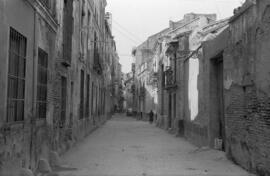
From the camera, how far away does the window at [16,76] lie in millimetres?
7387

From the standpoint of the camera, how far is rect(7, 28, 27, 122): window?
7.39 metres

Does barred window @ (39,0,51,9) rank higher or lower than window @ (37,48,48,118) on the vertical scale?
higher

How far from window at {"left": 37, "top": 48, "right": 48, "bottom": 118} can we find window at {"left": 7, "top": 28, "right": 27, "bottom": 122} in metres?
1.52

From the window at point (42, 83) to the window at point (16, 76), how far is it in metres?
1.52

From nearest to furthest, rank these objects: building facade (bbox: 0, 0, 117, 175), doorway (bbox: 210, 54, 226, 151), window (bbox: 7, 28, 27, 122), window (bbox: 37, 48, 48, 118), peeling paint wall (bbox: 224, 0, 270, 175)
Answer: building facade (bbox: 0, 0, 117, 175) → window (bbox: 7, 28, 27, 122) → peeling paint wall (bbox: 224, 0, 270, 175) → window (bbox: 37, 48, 48, 118) → doorway (bbox: 210, 54, 226, 151)

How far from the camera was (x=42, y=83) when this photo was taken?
1020 centimetres

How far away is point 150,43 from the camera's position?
6038cm

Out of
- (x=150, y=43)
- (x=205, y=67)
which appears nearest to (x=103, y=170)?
(x=205, y=67)

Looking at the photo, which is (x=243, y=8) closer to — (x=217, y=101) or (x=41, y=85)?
(x=217, y=101)

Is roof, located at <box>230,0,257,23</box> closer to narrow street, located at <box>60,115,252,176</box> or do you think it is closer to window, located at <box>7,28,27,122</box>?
narrow street, located at <box>60,115,252,176</box>

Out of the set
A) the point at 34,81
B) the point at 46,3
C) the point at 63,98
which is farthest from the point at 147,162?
the point at 46,3

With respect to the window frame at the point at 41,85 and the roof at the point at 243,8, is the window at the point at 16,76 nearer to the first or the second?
the window frame at the point at 41,85

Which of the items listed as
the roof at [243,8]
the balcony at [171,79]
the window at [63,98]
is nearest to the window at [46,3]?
the window at [63,98]

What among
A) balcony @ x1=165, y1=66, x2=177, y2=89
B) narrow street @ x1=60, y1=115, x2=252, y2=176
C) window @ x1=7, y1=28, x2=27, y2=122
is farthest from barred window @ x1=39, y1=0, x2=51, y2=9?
balcony @ x1=165, y1=66, x2=177, y2=89
